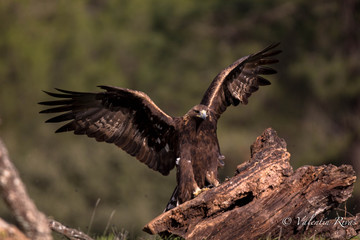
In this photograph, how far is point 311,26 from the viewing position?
22219mm

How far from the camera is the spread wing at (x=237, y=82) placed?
7672mm

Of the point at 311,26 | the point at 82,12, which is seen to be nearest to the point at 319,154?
the point at 311,26

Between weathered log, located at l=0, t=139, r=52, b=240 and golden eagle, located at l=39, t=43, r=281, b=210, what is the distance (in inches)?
131

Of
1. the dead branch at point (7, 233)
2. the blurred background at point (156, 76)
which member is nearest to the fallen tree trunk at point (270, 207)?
the dead branch at point (7, 233)

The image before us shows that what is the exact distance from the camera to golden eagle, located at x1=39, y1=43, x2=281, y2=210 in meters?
7.30

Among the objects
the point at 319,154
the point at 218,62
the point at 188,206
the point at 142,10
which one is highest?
the point at 142,10

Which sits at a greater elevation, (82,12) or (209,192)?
(82,12)

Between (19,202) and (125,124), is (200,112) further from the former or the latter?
(19,202)

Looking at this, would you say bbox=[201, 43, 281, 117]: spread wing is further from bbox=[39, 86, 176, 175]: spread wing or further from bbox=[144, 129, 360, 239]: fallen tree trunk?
bbox=[144, 129, 360, 239]: fallen tree trunk

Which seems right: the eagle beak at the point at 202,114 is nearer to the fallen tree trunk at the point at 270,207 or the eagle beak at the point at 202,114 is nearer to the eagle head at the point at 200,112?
the eagle head at the point at 200,112


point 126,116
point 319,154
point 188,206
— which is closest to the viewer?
point 188,206

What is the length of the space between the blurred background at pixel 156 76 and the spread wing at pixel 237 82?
11.3 meters

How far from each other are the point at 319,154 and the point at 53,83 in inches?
433

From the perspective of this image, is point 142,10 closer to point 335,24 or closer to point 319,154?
point 335,24
